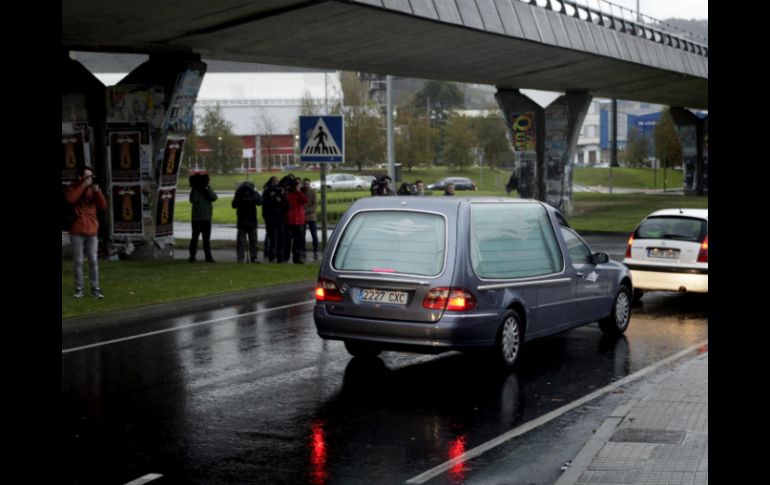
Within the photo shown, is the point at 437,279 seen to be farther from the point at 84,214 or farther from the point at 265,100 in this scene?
the point at 265,100

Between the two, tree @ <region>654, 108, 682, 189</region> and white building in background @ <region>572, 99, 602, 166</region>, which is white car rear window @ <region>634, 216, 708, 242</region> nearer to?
tree @ <region>654, 108, 682, 189</region>

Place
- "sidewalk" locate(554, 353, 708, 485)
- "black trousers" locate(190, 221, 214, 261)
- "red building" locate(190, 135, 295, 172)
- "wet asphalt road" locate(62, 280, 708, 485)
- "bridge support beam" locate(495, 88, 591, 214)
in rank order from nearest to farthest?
"sidewalk" locate(554, 353, 708, 485)
"wet asphalt road" locate(62, 280, 708, 485)
"black trousers" locate(190, 221, 214, 261)
"bridge support beam" locate(495, 88, 591, 214)
"red building" locate(190, 135, 295, 172)

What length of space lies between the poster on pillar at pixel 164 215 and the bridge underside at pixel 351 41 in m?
3.46

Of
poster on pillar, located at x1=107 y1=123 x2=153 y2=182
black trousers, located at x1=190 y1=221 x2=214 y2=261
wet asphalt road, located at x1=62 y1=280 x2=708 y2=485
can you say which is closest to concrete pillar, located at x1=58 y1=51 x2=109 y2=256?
poster on pillar, located at x1=107 y1=123 x2=153 y2=182

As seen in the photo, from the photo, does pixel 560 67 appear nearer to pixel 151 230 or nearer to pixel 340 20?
pixel 340 20

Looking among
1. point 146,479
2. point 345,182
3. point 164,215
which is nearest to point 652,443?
point 146,479

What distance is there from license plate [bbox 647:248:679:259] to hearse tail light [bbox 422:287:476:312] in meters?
6.86

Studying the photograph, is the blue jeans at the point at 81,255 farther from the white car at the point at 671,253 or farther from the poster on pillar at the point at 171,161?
the poster on pillar at the point at 171,161

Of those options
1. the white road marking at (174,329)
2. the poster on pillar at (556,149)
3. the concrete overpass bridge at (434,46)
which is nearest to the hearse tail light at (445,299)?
the white road marking at (174,329)

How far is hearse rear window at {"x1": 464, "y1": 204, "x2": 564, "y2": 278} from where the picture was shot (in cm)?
1042

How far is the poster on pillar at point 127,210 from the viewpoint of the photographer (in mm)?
25250

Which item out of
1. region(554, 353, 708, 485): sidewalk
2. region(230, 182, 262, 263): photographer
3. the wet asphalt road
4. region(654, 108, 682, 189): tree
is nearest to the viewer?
region(554, 353, 708, 485): sidewalk

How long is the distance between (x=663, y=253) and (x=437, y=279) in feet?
23.1
